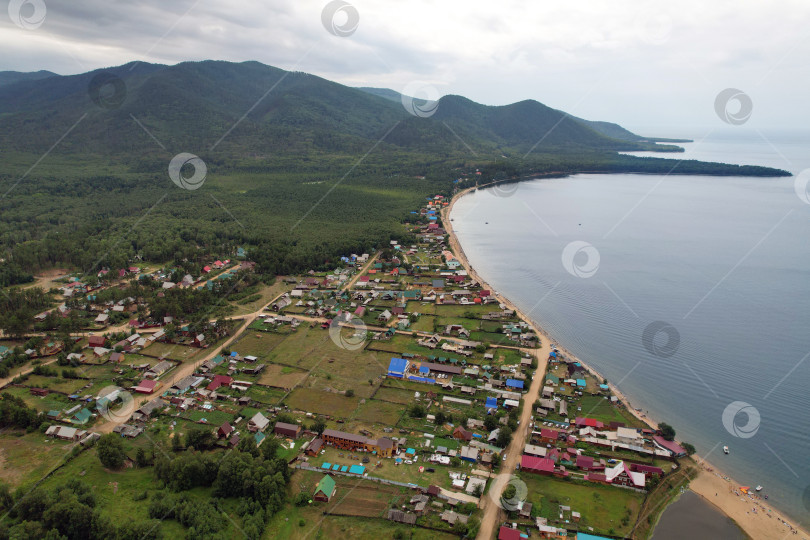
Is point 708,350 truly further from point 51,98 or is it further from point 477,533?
point 51,98

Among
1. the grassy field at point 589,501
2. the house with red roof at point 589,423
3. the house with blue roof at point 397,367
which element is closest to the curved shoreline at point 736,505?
the house with red roof at point 589,423

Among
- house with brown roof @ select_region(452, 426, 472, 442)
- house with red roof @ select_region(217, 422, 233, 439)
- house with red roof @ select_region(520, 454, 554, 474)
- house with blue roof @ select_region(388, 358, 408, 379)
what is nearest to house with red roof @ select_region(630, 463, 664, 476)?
house with red roof @ select_region(520, 454, 554, 474)

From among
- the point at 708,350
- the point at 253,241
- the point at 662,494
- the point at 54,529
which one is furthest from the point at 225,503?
the point at 253,241

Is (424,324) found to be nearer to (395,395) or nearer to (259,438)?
(395,395)

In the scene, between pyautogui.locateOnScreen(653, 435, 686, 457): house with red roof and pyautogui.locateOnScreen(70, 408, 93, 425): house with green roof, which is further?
pyautogui.locateOnScreen(70, 408, 93, 425): house with green roof

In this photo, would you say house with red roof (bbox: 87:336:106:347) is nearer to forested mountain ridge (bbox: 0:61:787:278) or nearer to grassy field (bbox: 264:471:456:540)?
forested mountain ridge (bbox: 0:61:787:278)

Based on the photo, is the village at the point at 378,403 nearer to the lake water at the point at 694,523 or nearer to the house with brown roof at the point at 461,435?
the house with brown roof at the point at 461,435

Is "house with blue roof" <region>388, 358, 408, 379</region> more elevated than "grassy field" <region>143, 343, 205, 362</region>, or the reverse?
"house with blue roof" <region>388, 358, 408, 379</region>
